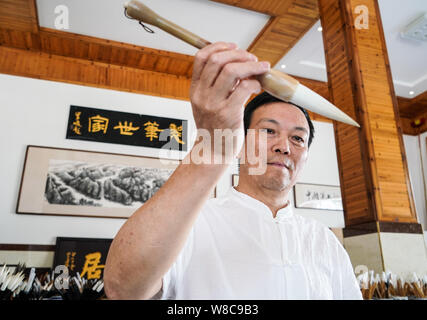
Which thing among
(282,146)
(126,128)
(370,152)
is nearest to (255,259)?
(282,146)

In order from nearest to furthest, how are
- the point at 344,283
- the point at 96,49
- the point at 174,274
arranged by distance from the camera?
the point at 174,274 < the point at 344,283 < the point at 96,49

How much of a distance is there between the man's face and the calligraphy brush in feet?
1.68

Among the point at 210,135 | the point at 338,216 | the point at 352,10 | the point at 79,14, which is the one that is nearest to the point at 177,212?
the point at 210,135

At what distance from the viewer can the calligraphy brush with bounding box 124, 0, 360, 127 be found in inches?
27.2

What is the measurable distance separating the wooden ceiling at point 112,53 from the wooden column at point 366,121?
3.42 ft

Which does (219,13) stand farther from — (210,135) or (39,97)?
(210,135)

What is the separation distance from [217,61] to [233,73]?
0.13 feet

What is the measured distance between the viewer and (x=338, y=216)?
219 inches

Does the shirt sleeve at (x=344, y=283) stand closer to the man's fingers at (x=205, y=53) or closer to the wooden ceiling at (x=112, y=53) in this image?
the man's fingers at (x=205, y=53)

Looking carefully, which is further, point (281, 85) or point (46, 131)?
point (46, 131)

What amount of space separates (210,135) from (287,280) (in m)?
0.63

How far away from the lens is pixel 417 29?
4.41 meters

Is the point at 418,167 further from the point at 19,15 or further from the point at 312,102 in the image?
the point at 19,15
